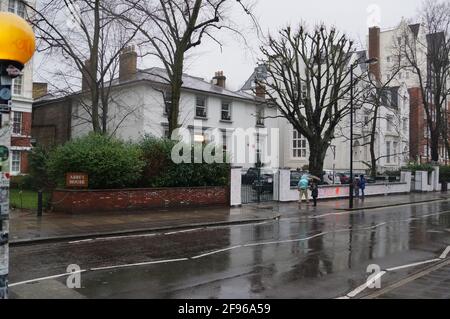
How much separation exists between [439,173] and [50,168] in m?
39.7

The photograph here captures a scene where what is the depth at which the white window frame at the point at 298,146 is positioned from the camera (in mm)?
50906

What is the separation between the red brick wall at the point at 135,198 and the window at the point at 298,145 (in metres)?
30.3

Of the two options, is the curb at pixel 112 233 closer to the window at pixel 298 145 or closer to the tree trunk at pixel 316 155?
the tree trunk at pixel 316 155

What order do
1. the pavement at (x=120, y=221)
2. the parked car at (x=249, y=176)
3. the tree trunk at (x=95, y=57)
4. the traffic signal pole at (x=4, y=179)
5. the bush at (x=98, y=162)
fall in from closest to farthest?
the traffic signal pole at (x=4, y=179) < the pavement at (x=120, y=221) < the bush at (x=98, y=162) < the tree trunk at (x=95, y=57) < the parked car at (x=249, y=176)

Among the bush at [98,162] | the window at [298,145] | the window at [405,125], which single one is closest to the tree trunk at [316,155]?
the bush at [98,162]

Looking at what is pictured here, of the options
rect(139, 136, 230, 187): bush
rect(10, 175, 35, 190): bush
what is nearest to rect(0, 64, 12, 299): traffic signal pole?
rect(139, 136, 230, 187): bush

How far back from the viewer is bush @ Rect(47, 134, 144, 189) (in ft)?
58.8

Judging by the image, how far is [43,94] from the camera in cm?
4769

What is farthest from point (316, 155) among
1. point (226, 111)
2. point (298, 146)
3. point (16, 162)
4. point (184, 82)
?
point (16, 162)

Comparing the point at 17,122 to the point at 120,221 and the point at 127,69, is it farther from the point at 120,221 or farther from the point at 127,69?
the point at 120,221

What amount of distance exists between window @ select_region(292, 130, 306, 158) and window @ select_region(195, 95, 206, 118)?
53.6 feet

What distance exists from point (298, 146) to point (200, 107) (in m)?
17.4

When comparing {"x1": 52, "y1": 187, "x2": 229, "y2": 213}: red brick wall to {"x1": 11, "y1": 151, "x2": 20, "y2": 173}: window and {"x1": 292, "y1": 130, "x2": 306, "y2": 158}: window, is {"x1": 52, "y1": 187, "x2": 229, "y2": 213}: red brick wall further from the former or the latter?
{"x1": 292, "y1": 130, "x2": 306, "y2": 158}: window
